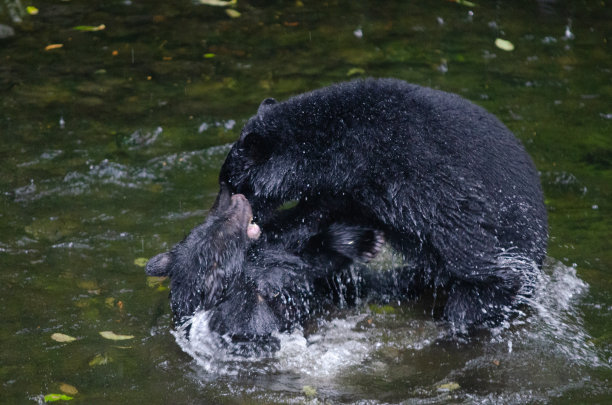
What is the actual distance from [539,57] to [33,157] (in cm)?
521

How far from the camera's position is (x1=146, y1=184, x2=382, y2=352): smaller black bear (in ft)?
15.5

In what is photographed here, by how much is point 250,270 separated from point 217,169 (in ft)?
6.23

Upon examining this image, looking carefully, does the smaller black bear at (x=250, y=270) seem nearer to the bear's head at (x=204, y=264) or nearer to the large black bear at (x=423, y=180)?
the bear's head at (x=204, y=264)

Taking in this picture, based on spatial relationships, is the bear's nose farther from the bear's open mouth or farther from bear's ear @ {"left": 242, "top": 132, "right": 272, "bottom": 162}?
bear's ear @ {"left": 242, "top": 132, "right": 272, "bottom": 162}

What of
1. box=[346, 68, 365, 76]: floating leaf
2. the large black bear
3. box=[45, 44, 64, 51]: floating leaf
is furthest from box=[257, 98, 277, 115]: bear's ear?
box=[45, 44, 64, 51]: floating leaf

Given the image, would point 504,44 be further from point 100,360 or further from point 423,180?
point 100,360

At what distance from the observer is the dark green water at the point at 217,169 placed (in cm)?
440

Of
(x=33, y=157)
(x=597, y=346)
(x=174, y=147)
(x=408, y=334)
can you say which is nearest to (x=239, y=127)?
(x=174, y=147)

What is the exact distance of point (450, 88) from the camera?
300 inches

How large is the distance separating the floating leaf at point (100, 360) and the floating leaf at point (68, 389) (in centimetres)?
22

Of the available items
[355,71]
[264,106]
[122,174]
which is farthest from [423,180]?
[355,71]

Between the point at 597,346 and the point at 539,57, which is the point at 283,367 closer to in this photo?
the point at 597,346

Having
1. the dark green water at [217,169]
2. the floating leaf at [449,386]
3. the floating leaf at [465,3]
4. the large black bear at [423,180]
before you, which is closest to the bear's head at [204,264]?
the dark green water at [217,169]

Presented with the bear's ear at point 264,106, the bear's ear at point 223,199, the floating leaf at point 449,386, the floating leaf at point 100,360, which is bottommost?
the floating leaf at point 100,360
